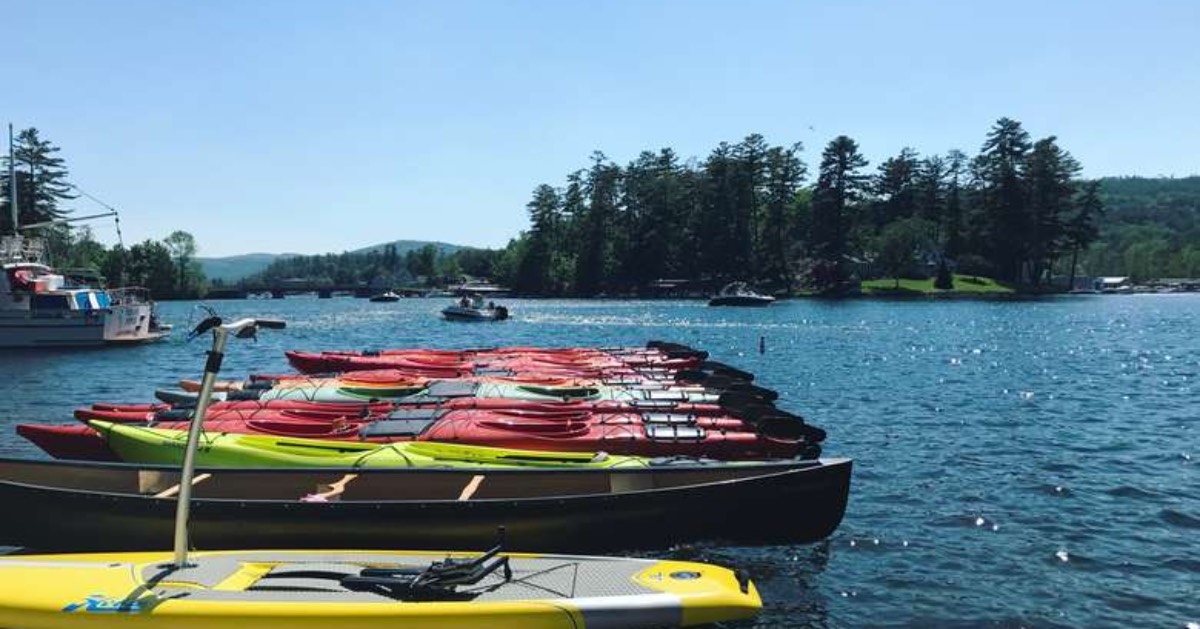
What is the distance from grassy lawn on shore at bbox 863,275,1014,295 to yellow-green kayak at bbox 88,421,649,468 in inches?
4520

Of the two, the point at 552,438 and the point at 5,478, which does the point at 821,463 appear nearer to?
the point at 552,438

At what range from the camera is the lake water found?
10.7m

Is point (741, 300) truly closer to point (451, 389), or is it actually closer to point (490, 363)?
point (490, 363)

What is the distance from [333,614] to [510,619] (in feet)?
5.04

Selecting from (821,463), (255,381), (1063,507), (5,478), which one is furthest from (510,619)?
(255,381)

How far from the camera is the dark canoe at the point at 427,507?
987 centimetres

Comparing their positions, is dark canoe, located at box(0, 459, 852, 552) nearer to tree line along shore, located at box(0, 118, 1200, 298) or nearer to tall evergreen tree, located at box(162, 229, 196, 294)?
tree line along shore, located at box(0, 118, 1200, 298)

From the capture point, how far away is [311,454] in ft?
44.2

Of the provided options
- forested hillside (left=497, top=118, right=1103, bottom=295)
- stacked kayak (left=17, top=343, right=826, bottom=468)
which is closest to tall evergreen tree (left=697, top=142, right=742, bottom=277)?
forested hillside (left=497, top=118, right=1103, bottom=295)

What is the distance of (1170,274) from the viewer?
193 metres

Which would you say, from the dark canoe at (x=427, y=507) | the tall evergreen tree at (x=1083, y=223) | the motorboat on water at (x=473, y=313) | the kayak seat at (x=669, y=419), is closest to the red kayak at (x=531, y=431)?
the kayak seat at (x=669, y=419)

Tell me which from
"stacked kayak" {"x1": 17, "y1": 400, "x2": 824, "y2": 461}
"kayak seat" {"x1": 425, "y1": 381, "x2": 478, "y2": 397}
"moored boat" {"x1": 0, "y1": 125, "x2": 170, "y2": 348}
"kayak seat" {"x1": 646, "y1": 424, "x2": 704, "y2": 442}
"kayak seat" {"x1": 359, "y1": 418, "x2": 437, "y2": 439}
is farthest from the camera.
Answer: "moored boat" {"x1": 0, "y1": 125, "x2": 170, "y2": 348}

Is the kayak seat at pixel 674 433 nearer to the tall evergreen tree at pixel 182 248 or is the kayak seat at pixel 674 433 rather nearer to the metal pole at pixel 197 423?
the metal pole at pixel 197 423

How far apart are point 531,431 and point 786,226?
130 meters
